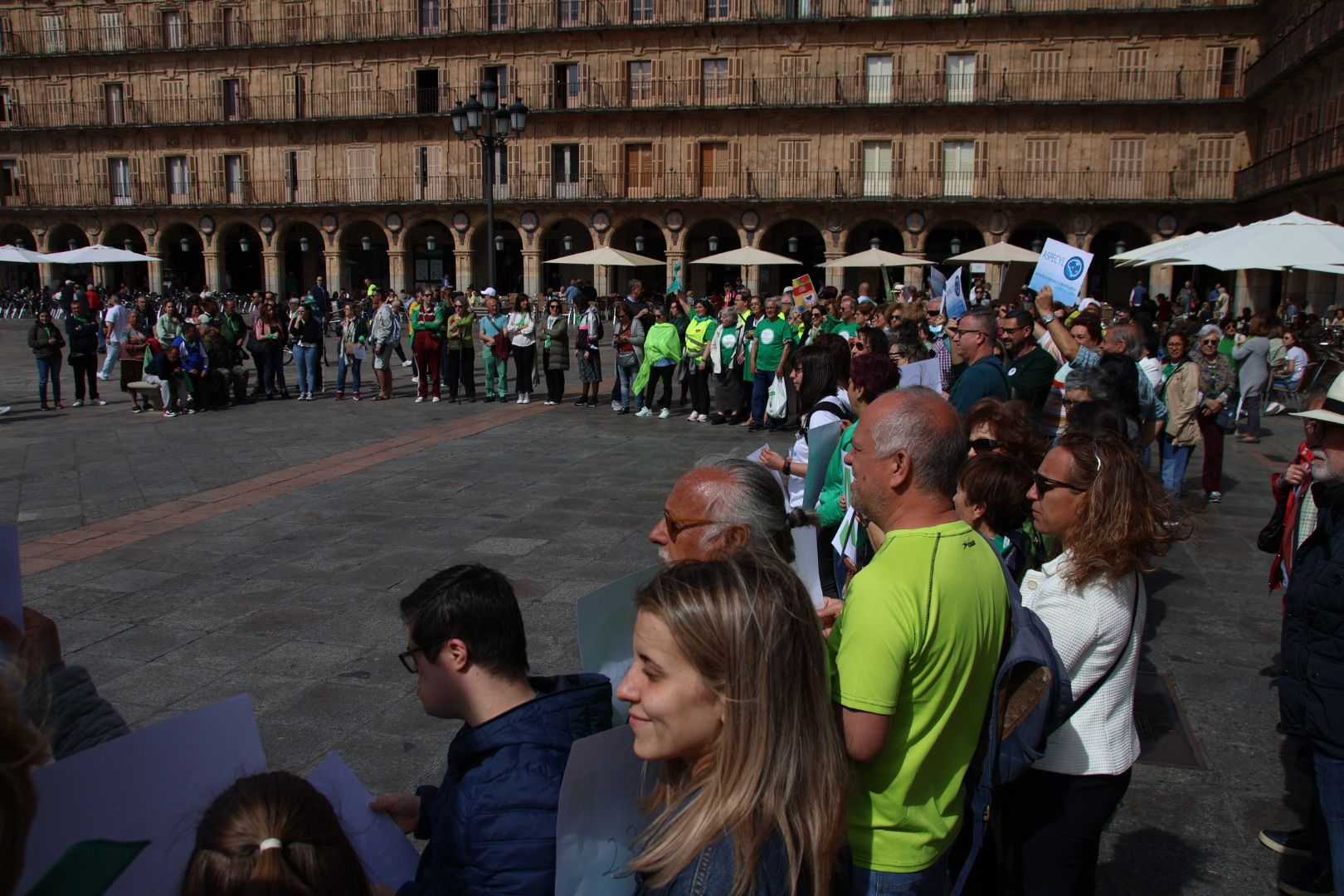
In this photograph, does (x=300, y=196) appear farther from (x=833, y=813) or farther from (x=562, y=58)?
(x=833, y=813)

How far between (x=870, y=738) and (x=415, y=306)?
595 inches

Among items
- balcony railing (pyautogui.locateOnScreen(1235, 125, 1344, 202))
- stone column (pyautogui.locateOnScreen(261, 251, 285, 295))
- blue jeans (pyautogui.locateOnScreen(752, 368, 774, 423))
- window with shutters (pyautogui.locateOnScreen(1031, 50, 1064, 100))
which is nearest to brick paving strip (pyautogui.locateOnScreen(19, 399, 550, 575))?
blue jeans (pyautogui.locateOnScreen(752, 368, 774, 423))

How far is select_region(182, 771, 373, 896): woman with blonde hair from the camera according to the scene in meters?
1.36

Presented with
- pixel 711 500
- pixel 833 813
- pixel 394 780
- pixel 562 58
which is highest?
pixel 562 58

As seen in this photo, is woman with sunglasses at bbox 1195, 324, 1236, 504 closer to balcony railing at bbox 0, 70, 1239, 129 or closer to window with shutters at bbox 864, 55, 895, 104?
balcony railing at bbox 0, 70, 1239, 129

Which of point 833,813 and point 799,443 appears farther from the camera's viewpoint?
point 799,443

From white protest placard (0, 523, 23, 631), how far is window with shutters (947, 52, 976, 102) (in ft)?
99.5

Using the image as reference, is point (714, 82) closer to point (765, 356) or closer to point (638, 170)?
point (638, 170)

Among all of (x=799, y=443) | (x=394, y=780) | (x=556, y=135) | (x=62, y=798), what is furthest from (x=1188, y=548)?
(x=556, y=135)

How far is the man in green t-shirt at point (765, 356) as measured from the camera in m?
12.0

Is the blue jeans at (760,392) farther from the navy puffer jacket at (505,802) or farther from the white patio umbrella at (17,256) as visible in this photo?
the white patio umbrella at (17,256)

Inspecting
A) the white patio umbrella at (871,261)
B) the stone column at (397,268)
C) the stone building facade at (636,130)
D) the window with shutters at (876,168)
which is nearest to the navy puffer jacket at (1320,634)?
the white patio umbrella at (871,261)

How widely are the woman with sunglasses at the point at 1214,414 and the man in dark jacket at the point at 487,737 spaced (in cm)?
760

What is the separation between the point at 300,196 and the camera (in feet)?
113
